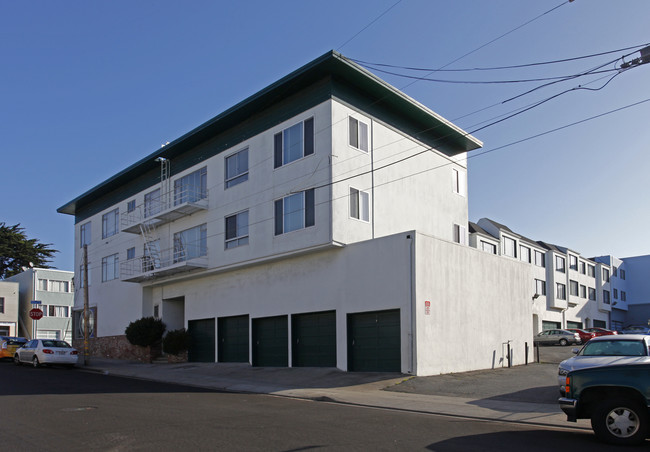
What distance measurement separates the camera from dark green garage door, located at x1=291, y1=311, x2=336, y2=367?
2271 centimetres

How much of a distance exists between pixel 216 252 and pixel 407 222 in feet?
31.1

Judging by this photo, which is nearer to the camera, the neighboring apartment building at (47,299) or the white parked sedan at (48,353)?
the white parked sedan at (48,353)

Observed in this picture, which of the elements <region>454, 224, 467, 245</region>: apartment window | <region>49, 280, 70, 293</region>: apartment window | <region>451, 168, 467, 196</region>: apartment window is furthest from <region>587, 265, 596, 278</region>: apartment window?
<region>49, 280, 70, 293</region>: apartment window

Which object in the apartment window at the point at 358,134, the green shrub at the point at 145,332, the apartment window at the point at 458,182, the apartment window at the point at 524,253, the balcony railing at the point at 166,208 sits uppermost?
the apartment window at the point at 358,134

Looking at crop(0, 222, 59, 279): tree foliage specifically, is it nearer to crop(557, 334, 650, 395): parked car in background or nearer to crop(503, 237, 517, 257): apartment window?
crop(503, 237, 517, 257): apartment window

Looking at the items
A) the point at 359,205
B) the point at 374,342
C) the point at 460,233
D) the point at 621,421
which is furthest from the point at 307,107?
the point at 621,421

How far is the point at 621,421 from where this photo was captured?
29.7ft

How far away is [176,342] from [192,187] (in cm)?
818

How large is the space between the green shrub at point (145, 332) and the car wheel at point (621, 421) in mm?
26674

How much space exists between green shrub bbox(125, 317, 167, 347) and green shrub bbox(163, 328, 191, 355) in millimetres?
1922

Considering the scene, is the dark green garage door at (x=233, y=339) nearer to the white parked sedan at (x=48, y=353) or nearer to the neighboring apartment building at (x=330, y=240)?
the neighboring apartment building at (x=330, y=240)

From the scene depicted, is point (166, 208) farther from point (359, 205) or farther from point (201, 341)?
point (359, 205)

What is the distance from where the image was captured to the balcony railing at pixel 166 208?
29.7 metres

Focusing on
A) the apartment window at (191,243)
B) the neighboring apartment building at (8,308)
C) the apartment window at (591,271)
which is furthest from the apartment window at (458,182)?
the apartment window at (591,271)
